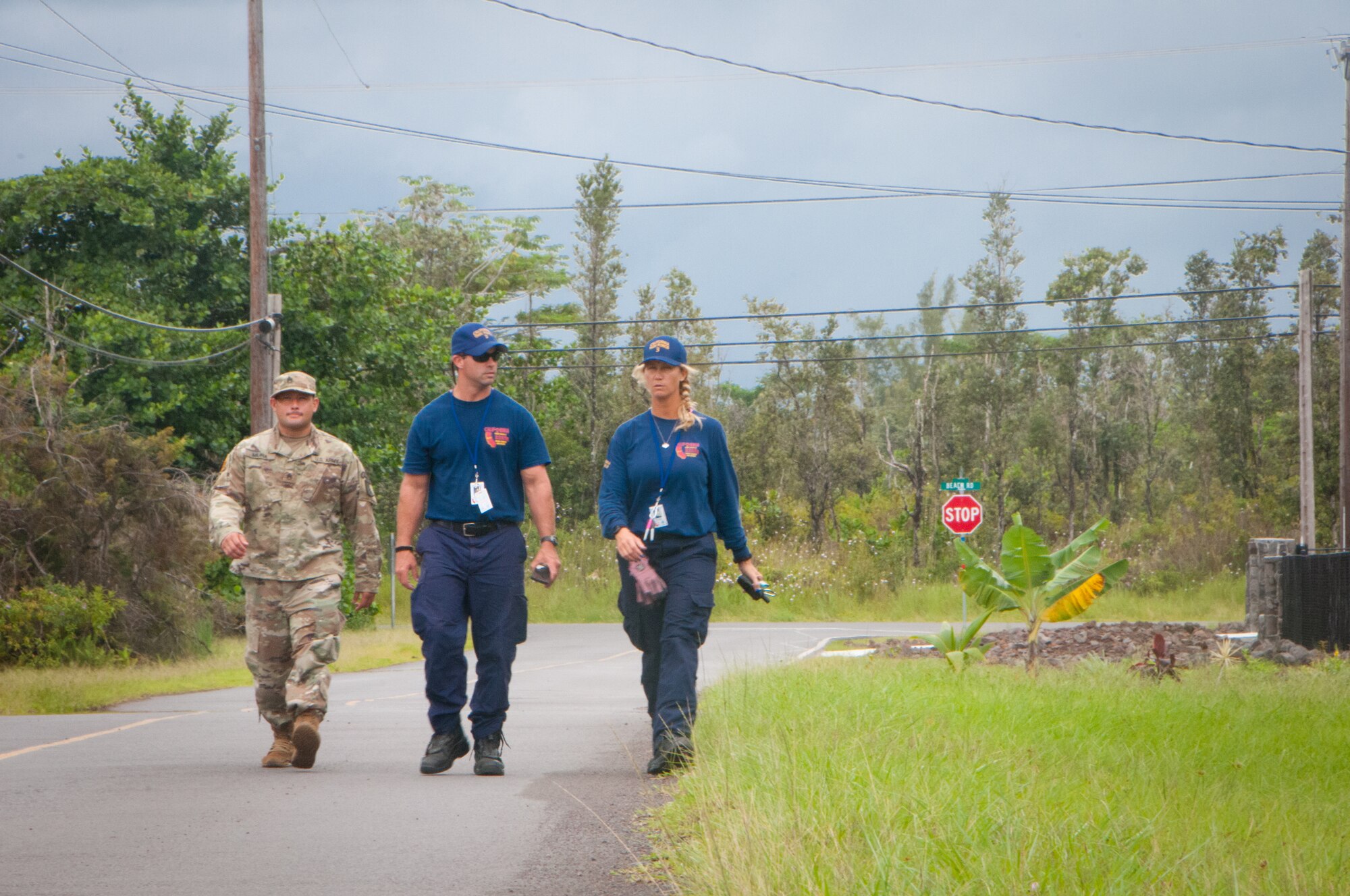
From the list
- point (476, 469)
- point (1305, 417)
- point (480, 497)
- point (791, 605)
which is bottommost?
point (791, 605)

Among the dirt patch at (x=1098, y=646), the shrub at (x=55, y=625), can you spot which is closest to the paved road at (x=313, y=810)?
the dirt patch at (x=1098, y=646)

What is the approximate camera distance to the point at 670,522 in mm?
7504

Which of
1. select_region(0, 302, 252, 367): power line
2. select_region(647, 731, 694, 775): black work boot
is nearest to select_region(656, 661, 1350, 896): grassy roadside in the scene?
select_region(647, 731, 694, 775): black work boot

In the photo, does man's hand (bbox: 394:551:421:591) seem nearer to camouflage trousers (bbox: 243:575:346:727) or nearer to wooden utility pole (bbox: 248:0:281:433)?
camouflage trousers (bbox: 243:575:346:727)

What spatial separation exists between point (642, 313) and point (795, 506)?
9.09 metres

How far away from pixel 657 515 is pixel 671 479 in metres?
0.19

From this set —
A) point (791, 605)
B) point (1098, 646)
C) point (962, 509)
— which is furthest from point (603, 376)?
point (1098, 646)

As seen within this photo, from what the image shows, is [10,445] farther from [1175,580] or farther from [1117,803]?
[1175,580]

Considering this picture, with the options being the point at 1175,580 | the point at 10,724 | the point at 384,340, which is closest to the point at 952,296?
the point at 1175,580

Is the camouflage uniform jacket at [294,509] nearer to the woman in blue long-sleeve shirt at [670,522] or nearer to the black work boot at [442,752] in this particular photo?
the black work boot at [442,752]

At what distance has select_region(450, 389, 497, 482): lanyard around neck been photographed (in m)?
7.52

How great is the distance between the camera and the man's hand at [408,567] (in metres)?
7.44

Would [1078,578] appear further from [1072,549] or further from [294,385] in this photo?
[294,385]

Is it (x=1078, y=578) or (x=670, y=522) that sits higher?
(x=670, y=522)
